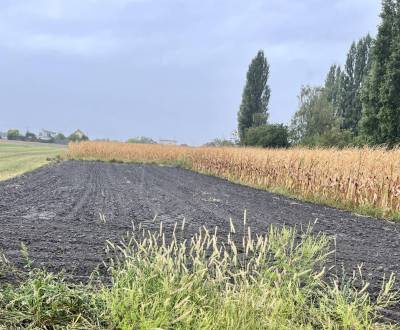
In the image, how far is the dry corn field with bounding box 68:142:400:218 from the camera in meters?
10.8

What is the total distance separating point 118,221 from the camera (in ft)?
22.7

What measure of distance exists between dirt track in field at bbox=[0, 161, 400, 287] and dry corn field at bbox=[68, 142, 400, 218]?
1.11m

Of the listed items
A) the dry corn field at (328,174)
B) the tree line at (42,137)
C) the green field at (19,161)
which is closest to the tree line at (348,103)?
the dry corn field at (328,174)

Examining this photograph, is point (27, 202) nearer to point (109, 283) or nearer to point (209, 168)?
point (109, 283)

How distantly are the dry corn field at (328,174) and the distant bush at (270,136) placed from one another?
40.1 feet

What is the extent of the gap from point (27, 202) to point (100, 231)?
335 centimetres

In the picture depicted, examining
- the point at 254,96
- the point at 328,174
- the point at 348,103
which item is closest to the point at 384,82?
the point at 328,174

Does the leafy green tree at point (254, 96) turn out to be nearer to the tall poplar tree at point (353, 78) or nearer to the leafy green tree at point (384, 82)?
the tall poplar tree at point (353, 78)

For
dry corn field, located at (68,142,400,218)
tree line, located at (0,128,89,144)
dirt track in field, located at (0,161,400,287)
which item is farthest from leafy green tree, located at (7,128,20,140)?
dirt track in field, located at (0,161,400,287)

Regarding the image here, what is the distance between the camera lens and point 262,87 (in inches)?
1954

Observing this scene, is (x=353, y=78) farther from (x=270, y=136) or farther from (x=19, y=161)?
(x=19, y=161)

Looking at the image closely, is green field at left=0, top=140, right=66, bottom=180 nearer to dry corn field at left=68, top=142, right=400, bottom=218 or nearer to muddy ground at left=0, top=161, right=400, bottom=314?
muddy ground at left=0, top=161, right=400, bottom=314

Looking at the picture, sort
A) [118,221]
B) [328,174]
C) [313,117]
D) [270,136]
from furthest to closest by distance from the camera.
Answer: [313,117] → [270,136] → [328,174] → [118,221]

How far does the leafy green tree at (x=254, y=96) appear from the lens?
4856 centimetres
